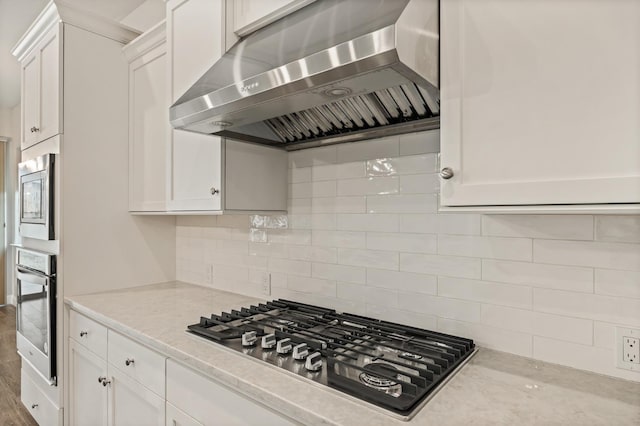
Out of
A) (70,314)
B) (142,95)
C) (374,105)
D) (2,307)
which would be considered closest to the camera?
(374,105)

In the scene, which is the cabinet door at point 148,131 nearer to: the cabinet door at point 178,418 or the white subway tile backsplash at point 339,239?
the white subway tile backsplash at point 339,239

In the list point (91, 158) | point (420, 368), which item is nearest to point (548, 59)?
point (420, 368)

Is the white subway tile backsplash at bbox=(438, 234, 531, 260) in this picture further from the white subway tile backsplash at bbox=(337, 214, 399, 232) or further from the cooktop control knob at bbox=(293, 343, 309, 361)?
the cooktop control knob at bbox=(293, 343, 309, 361)

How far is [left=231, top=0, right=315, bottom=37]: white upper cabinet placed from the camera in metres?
1.43

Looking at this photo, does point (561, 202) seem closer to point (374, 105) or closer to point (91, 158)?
point (374, 105)

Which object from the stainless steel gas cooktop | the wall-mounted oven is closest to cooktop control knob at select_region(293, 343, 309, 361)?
the stainless steel gas cooktop

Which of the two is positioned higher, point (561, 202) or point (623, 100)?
point (623, 100)

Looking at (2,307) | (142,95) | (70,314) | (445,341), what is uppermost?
(142,95)

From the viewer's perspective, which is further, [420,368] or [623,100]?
[420,368]

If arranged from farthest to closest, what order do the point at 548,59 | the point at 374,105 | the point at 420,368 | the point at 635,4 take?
the point at 374,105 → the point at 420,368 → the point at 548,59 → the point at 635,4

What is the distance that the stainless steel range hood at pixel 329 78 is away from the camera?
0.97 m

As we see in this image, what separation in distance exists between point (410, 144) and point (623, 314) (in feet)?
2.84

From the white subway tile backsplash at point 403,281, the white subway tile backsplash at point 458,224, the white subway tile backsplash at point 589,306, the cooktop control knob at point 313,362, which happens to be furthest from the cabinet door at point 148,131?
the white subway tile backsplash at point 589,306

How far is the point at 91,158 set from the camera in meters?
2.22
